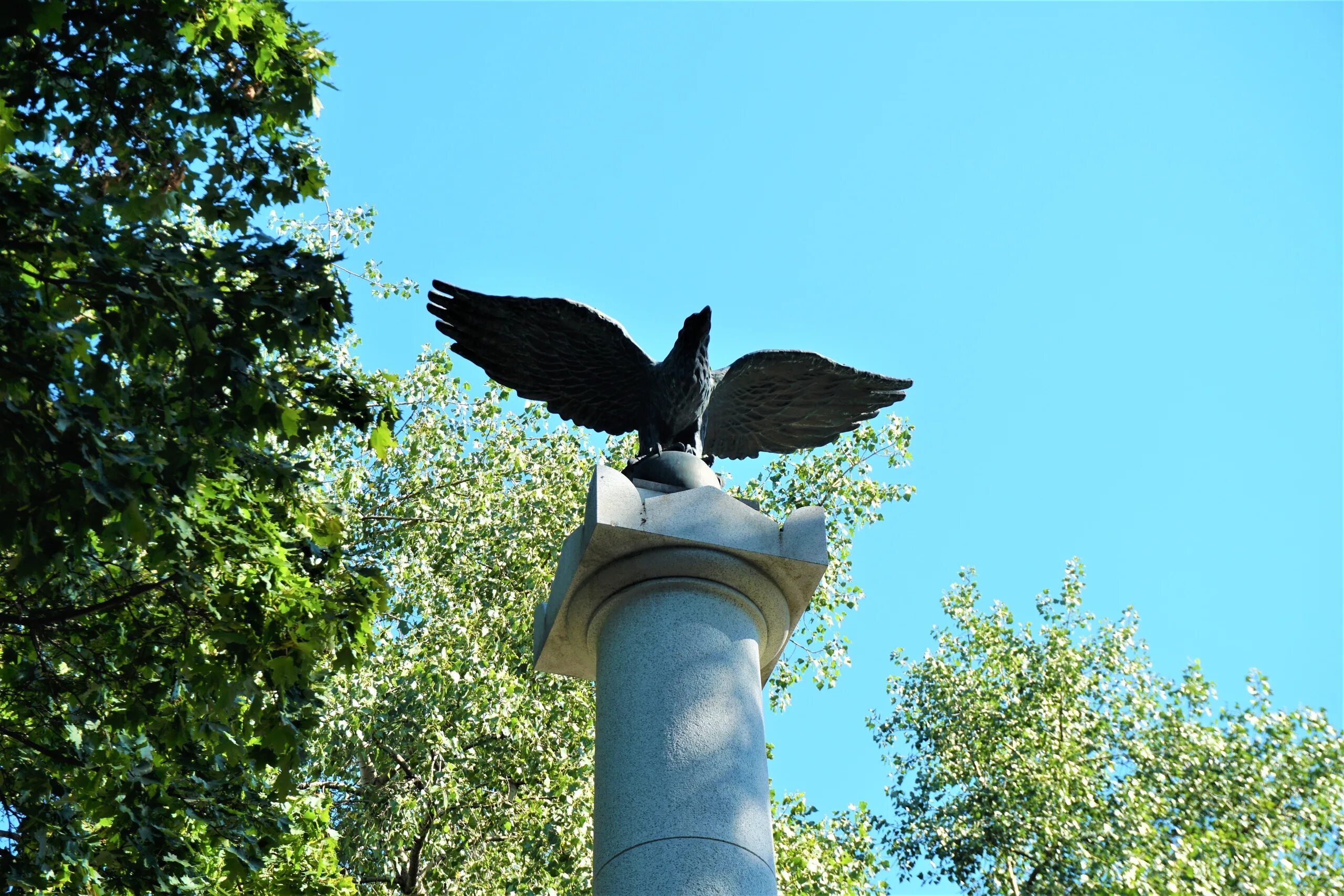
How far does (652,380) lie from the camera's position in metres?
7.12

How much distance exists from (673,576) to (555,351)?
77.5 inches

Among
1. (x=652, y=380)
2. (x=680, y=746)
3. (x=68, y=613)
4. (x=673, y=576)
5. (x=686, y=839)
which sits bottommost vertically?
(x=686, y=839)

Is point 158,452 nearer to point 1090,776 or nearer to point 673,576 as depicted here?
point 673,576

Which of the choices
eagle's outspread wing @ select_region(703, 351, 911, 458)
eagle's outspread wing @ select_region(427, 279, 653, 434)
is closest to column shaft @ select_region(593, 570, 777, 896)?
eagle's outspread wing @ select_region(427, 279, 653, 434)

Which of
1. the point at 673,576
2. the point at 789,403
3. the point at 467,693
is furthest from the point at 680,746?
the point at 467,693

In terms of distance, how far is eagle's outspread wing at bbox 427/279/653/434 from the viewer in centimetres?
729

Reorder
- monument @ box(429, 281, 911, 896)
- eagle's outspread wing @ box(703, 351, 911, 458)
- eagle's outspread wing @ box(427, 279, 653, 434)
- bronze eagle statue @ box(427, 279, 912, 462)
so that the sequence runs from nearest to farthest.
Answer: monument @ box(429, 281, 911, 896) < bronze eagle statue @ box(427, 279, 912, 462) < eagle's outspread wing @ box(427, 279, 653, 434) < eagle's outspread wing @ box(703, 351, 911, 458)

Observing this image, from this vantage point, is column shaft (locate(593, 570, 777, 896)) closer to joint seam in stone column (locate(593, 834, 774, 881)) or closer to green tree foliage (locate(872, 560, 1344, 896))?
joint seam in stone column (locate(593, 834, 774, 881))

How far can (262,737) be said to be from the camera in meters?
6.46

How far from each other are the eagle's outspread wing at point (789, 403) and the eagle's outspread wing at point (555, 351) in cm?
55

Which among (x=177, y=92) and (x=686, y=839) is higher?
(x=177, y=92)

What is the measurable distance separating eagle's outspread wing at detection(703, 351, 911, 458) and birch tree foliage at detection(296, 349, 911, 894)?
17.1 feet

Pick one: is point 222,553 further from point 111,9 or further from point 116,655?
point 111,9

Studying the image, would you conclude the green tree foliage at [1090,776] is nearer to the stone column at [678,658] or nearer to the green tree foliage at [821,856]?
the green tree foliage at [821,856]
